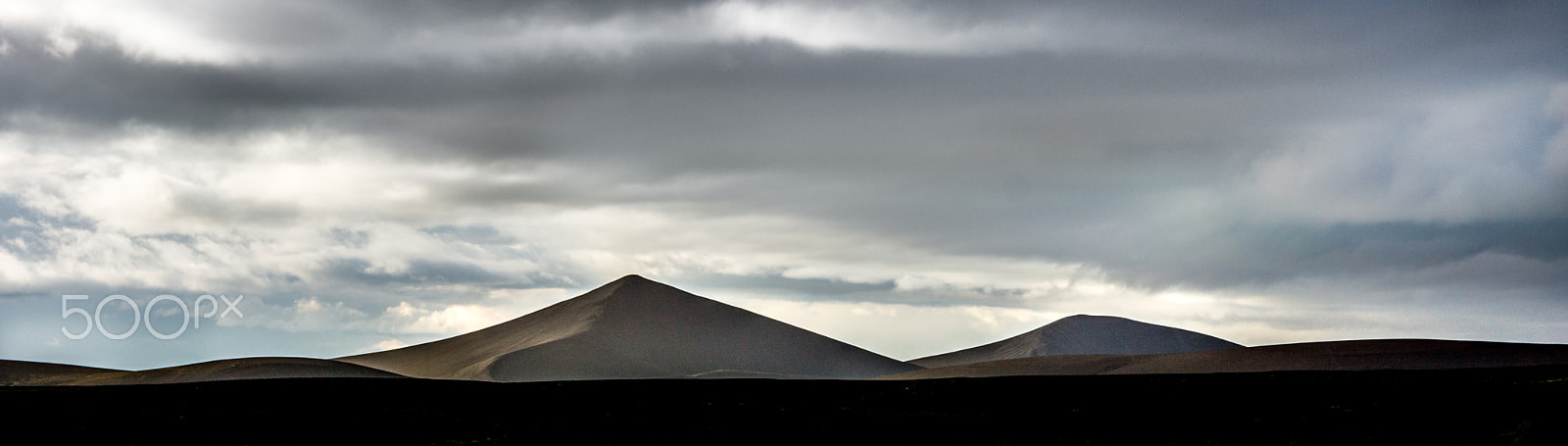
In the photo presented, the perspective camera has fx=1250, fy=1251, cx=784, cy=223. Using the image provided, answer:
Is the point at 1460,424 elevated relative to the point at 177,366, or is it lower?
lower

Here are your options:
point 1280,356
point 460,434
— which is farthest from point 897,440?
point 1280,356

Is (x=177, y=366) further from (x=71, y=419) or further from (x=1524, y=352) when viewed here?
(x=1524, y=352)

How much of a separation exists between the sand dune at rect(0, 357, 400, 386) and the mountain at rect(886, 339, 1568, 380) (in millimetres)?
91482

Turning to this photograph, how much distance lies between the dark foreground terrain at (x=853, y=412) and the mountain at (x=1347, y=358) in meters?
36.3

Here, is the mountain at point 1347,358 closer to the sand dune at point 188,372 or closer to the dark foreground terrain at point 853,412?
the dark foreground terrain at point 853,412

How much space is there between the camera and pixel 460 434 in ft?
177

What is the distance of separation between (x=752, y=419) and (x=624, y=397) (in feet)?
65.9

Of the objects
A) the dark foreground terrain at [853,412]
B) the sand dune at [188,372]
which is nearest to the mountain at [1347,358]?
the dark foreground terrain at [853,412]

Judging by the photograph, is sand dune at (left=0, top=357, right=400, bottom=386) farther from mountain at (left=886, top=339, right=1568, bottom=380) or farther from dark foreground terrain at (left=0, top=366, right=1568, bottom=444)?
mountain at (left=886, top=339, right=1568, bottom=380)

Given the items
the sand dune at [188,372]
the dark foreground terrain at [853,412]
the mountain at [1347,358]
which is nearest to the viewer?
the dark foreground terrain at [853,412]

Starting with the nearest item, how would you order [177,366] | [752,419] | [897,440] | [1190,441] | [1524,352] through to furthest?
[1190,441]
[897,440]
[752,419]
[1524,352]
[177,366]

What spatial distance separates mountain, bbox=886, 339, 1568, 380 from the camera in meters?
126

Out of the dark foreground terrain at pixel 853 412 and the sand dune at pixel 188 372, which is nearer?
the dark foreground terrain at pixel 853 412

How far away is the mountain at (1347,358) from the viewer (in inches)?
4961
